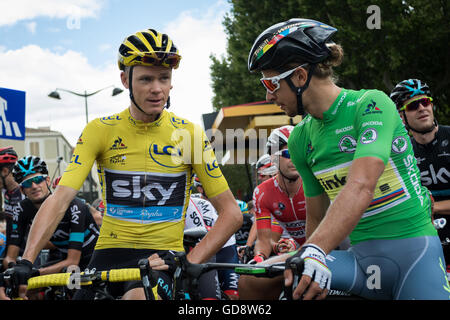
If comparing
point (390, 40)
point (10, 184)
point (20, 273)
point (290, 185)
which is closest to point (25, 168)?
point (10, 184)

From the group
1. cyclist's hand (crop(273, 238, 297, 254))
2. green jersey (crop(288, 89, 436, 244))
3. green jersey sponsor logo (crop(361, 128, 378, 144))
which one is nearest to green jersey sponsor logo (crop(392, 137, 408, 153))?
green jersey (crop(288, 89, 436, 244))

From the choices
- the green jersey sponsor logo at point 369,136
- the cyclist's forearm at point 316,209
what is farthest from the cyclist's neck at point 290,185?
the green jersey sponsor logo at point 369,136

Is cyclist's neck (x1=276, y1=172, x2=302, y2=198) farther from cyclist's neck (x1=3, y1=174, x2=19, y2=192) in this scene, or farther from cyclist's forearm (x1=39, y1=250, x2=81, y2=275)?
cyclist's neck (x1=3, y1=174, x2=19, y2=192)

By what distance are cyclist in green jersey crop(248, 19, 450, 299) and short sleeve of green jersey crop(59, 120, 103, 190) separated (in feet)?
4.68

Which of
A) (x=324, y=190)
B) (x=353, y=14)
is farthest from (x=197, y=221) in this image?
(x=353, y=14)

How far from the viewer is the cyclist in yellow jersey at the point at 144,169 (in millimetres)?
3439

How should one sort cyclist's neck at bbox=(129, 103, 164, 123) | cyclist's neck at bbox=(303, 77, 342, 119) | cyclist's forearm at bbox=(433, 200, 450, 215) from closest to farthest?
cyclist's neck at bbox=(303, 77, 342, 119) → cyclist's neck at bbox=(129, 103, 164, 123) → cyclist's forearm at bbox=(433, 200, 450, 215)

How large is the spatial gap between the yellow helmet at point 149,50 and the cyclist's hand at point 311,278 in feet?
6.54

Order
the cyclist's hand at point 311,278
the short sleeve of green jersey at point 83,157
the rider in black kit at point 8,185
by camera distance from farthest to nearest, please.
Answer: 1. the rider in black kit at point 8,185
2. the short sleeve of green jersey at point 83,157
3. the cyclist's hand at point 311,278

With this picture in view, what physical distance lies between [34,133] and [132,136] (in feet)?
323

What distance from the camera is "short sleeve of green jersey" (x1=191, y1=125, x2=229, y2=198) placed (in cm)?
345

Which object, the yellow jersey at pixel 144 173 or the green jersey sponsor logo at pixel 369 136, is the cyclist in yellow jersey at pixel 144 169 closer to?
the yellow jersey at pixel 144 173

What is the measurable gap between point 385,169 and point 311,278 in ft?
3.73
